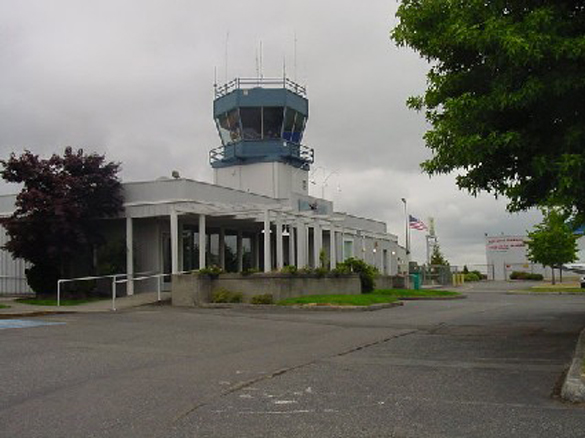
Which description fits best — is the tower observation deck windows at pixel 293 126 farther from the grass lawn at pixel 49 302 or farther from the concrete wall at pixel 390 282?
the grass lawn at pixel 49 302

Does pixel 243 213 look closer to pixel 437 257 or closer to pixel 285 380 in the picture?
pixel 285 380

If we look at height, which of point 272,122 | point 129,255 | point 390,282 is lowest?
point 390,282

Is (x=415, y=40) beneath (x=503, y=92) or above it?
above

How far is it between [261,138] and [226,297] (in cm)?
1689

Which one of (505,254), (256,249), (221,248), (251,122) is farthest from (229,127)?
(505,254)

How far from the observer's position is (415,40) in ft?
38.1

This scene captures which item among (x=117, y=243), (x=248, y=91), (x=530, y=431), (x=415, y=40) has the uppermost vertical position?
(x=248, y=91)

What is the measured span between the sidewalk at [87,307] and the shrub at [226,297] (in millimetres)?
2058

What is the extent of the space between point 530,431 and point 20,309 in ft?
57.9

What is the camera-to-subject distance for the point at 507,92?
1006 cm

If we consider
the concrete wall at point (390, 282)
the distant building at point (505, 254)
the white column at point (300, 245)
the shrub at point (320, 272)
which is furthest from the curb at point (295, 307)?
the distant building at point (505, 254)

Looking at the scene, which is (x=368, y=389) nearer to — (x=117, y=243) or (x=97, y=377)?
(x=97, y=377)

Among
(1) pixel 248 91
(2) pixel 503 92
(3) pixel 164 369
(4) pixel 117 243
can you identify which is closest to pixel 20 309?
(4) pixel 117 243

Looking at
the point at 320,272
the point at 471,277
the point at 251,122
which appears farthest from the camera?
the point at 471,277
